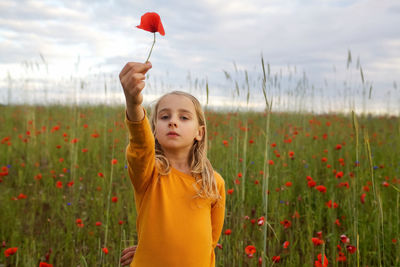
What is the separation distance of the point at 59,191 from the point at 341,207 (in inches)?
91.8

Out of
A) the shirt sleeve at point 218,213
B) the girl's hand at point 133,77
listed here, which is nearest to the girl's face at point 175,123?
the shirt sleeve at point 218,213

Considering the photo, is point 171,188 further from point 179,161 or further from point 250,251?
point 250,251

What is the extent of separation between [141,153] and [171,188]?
184 mm

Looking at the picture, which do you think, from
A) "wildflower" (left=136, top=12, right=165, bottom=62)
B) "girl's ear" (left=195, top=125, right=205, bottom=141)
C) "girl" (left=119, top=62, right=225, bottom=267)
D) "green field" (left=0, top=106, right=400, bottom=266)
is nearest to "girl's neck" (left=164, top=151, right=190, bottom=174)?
"girl" (left=119, top=62, right=225, bottom=267)

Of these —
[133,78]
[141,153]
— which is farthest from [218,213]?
[133,78]

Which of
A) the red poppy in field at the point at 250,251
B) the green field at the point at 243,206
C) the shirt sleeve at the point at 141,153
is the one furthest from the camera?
the green field at the point at 243,206

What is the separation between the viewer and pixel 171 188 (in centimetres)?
121

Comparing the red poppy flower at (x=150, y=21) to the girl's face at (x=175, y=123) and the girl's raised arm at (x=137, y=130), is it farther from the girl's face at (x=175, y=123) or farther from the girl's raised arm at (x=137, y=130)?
the girl's face at (x=175, y=123)

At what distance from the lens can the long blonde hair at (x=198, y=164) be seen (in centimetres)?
124

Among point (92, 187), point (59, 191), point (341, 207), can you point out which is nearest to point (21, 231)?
point (59, 191)

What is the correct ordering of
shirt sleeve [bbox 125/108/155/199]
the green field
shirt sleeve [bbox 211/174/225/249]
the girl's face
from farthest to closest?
the green field → shirt sleeve [bbox 211/174/225/249] → the girl's face → shirt sleeve [bbox 125/108/155/199]

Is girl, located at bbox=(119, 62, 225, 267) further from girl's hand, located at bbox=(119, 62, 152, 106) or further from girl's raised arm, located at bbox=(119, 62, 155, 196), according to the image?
girl's hand, located at bbox=(119, 62, 152, 106)

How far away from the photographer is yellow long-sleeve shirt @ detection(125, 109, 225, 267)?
1.15 m

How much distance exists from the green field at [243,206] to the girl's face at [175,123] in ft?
0.97
